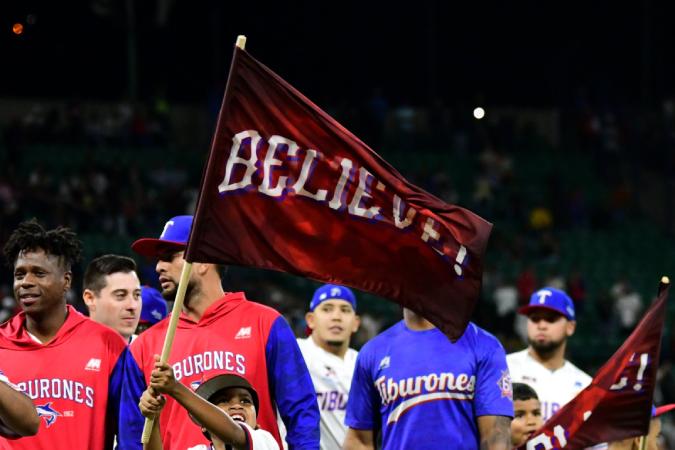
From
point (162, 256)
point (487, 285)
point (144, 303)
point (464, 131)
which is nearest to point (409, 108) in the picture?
point (464, 131)

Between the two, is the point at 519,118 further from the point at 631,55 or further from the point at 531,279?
the point at 531,279

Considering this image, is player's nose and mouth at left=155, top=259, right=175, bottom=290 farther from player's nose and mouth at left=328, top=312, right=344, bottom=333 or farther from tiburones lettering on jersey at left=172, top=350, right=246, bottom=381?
player's nose and mouth at left=328, top=312, right=344, bottom=333

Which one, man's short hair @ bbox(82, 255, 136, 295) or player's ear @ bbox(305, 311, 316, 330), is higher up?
player's ear @ bbox(305, 311, 316, 330)

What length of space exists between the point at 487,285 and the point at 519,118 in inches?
346

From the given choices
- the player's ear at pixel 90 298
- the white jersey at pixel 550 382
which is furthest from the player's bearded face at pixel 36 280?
the white jersey at pixel 550 382

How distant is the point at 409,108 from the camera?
3123cm

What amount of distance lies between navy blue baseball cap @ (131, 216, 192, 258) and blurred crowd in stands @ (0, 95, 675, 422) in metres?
10.0

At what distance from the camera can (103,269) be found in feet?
28.1

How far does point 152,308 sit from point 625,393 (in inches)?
127

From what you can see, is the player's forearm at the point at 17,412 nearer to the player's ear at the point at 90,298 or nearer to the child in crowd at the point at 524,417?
the player's ear at the point at 90,298

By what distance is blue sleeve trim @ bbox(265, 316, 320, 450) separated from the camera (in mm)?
6879

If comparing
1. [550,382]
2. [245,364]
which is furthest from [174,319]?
[550,382]

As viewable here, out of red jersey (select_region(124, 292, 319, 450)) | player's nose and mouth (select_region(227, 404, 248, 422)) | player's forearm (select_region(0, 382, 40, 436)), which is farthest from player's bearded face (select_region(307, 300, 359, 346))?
player's forearm (select_region(0, 382, 40, 436))

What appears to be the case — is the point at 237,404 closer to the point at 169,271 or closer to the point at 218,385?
the point at 218,385
